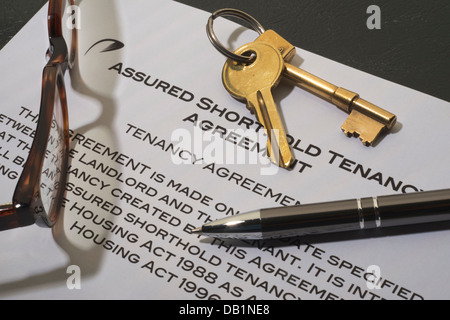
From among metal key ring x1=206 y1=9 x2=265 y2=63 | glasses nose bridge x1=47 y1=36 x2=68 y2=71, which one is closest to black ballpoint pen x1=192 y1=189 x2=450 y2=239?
metal key ring x1=206 y1=9 x2=265 y2=63

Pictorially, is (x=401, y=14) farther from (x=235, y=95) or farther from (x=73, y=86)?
(x=73, y=86)

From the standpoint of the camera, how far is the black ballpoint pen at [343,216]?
622mm

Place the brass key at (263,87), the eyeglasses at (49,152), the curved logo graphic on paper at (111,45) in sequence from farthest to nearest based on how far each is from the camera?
1. the curved logo graphic on paper at (111,45)
2. the brass key at (263,87)
3. the eyeglasses at (49,152)

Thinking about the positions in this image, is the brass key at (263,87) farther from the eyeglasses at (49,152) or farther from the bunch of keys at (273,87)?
the eyeglasses at (49,152)

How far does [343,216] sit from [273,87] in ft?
0.71

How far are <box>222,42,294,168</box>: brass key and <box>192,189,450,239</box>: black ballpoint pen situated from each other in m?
0.09

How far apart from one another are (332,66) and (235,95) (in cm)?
15

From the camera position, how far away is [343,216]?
0.63 metres

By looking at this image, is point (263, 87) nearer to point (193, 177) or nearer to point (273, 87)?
point (273, 87)

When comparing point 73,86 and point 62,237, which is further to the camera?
point 73,86

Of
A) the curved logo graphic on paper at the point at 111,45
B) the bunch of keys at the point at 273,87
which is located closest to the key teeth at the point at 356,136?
the bunch of keys at the point at 273,87

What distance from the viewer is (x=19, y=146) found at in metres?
0.77
